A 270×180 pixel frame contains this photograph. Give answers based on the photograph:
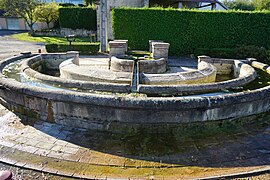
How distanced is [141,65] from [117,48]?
76.9 inches

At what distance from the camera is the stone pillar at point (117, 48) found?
11.8 m

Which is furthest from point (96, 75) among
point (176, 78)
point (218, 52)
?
point (218, 52)

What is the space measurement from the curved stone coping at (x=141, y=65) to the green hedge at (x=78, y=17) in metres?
21.4

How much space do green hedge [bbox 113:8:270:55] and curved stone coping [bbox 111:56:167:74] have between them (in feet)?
19.9

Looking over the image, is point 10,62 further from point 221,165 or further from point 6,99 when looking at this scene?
point 221,165

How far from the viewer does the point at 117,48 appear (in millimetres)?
11891

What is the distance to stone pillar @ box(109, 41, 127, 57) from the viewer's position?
11758 mm

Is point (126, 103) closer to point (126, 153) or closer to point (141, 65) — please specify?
point (126, 153)

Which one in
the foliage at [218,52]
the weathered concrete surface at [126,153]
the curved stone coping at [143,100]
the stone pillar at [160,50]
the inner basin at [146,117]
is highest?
the stone pillar at [160,50]

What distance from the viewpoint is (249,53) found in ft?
47.5

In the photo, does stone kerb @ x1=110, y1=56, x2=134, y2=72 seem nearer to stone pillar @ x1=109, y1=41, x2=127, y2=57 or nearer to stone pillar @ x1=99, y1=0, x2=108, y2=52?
stone pillar @ x1=109, y1=41, x2=127, y2=57

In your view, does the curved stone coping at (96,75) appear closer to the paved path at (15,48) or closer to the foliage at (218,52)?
the foliage at (218,52)

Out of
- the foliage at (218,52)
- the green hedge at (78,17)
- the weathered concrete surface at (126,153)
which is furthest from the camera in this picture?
the green hedge at (78,17)

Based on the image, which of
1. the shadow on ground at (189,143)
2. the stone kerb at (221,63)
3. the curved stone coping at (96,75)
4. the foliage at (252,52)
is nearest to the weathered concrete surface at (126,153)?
the shadow on ground at (189,143)
